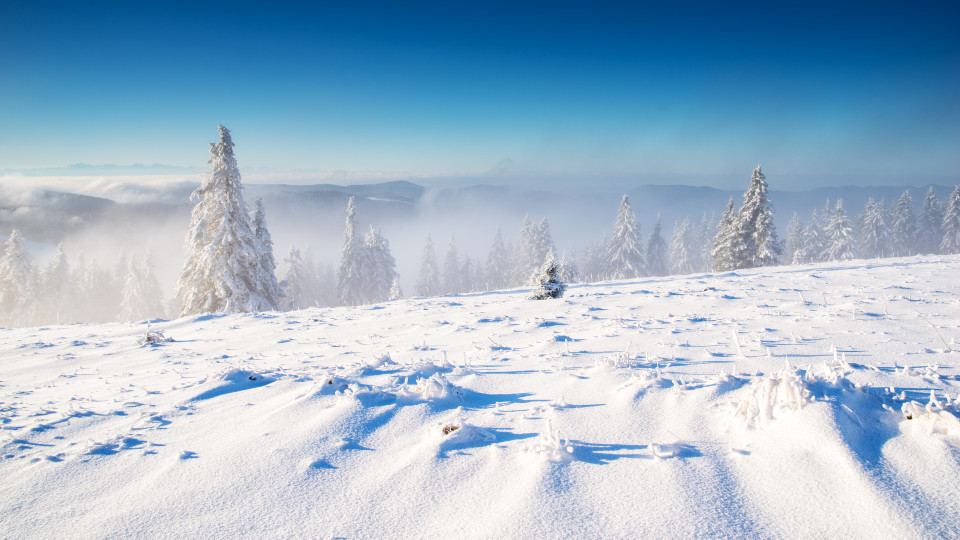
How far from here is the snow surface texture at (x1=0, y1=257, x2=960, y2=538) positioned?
2.05 m

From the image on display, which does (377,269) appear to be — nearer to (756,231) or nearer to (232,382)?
(756,231)

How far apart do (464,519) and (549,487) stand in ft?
1.64

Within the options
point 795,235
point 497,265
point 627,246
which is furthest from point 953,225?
point 497,265

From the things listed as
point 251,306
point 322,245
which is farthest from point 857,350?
point 322,245

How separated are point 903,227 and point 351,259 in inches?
3163

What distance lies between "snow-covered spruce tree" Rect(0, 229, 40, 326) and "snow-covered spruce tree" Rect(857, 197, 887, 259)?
100669 mm

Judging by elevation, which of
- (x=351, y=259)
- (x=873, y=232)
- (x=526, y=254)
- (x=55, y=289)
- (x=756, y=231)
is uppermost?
(x=873, y=232)

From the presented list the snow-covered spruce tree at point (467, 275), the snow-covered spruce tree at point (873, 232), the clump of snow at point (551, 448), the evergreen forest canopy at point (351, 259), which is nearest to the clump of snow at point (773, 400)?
the clump of snow at point (551, 448)

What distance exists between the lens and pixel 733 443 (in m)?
2.59

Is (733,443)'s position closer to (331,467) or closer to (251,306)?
(331,467)

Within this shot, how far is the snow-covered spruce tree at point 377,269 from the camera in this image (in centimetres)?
4525

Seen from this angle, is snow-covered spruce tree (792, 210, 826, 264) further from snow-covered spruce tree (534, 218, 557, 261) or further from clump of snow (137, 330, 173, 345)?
clump of snow (137, 330, 173, 345)

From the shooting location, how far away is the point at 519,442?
280cm

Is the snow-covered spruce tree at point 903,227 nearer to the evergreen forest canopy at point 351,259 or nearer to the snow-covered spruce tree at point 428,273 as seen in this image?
the evergreen forest canopy at point 351,259
